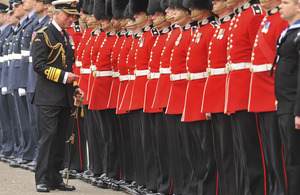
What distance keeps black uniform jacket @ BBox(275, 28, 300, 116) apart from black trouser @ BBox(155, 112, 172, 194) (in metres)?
2.52

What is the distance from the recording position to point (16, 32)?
496 inches

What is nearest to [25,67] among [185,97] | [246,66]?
[185,97]

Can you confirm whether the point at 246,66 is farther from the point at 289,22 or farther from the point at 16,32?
the point at 16,32

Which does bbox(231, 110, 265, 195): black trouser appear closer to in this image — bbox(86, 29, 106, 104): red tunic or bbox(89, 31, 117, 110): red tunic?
bbox(89, 31, 117, 110): red tunic

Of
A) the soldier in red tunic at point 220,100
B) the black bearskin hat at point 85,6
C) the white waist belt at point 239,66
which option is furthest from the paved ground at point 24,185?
the white waist belt at point 239,66

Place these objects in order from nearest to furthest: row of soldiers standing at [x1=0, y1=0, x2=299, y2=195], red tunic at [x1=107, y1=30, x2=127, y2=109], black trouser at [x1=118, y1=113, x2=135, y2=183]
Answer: row of soldiers standing at [x1=0, y1=0, x2=299, y2=195], black trouser at [x1=118, y1=113, x2=135, y2=183], red tunic at [x1=107, y1=30, x2=127, y2=109]

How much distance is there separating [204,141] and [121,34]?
9.18 ft

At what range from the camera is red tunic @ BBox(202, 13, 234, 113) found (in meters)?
7.14

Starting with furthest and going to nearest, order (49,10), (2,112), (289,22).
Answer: (2,112) < (49,10) < (289,22)

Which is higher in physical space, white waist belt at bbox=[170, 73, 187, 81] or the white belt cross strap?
white waist belt at bbox=[170, 73, 187, 81]

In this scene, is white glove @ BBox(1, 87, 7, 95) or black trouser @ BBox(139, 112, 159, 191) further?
white glove @ BBox(1, 87, 7, 95)

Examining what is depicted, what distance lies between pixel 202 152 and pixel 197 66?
30.6 inches

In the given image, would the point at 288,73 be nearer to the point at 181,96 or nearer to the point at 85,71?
the point at 181,96

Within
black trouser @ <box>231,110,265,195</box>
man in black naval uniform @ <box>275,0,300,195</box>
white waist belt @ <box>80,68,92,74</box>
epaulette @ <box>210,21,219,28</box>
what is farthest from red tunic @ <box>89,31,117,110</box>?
man in black naval uniform @ <box>275,0,300,195</box>
